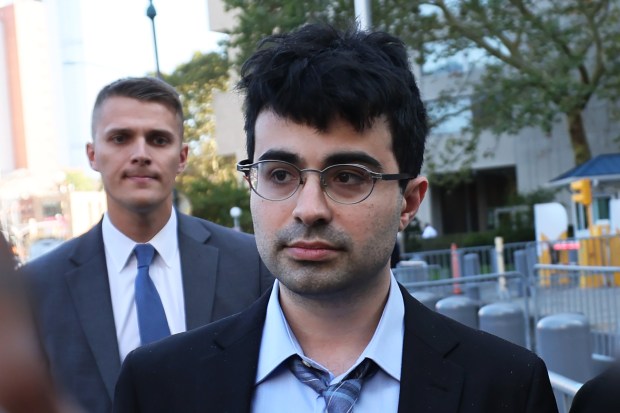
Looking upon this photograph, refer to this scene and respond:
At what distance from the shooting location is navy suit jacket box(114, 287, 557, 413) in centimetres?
196

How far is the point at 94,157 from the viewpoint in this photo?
12.9ft

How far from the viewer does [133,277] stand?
149 inches

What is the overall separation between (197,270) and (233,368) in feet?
5.76

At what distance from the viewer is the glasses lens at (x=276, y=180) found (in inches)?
82.3

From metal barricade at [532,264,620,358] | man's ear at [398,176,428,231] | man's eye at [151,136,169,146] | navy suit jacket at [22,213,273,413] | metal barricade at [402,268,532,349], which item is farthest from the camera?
metal barricade at [402,268,532,349]

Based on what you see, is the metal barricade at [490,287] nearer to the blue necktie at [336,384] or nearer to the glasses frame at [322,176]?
the glasses frame at [322,176]

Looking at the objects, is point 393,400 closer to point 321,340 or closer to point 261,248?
point 321,340

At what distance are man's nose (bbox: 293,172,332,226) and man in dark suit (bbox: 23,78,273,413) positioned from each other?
162 centimetres

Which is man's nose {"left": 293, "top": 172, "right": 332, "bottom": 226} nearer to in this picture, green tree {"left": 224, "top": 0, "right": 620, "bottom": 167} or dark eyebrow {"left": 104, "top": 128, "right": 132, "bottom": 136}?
dark eyebrow {"left": 104, "top": 128, "right": 132, "bottom": 136}

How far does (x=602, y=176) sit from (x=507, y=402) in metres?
25.6

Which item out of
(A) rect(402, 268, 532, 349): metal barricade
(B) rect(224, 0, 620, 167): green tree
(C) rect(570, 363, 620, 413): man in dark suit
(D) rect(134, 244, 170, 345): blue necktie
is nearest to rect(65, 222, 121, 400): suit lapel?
(D) rect(134, 244, 170, 345): blue necktie

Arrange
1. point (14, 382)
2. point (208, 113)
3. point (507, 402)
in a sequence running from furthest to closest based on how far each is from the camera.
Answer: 1. point (208, 113)
2. point (507, 402)
3. point (14, 382)

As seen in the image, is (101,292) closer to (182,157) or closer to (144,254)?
(144,254)

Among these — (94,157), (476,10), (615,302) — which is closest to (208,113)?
(476,10)
